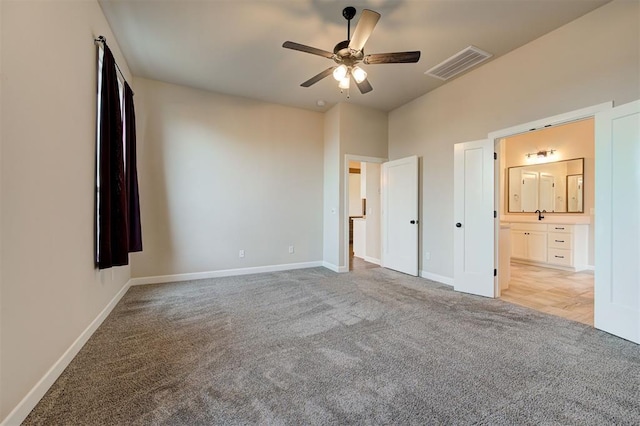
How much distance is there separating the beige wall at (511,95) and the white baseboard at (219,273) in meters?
2.27

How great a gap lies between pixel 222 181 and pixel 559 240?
21.0ft

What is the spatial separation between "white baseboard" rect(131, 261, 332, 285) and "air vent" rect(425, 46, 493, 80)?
3.73m

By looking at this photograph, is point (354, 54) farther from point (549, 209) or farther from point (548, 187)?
point (549, 209)

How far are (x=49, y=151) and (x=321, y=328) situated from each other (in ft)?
8.09

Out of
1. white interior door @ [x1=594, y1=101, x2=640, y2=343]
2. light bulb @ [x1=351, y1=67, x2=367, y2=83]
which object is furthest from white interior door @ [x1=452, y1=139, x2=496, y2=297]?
light bulb @ [x1=351, y1=67, x2=367, y2=83]

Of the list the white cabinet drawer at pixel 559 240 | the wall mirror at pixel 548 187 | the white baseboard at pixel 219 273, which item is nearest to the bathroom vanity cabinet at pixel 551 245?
the white cabinet drawer at pixel 559 240

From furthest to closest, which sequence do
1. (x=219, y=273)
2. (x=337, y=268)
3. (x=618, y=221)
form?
1. (x=337, y=268)
2. (x=219, y=273)
3. (x=618, y=221)

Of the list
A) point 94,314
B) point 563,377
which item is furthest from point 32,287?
point 563,377

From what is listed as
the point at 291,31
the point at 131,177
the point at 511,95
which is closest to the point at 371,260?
the point at 511,95

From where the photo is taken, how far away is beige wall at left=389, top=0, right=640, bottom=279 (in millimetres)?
2453

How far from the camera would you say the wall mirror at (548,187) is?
5098 mm

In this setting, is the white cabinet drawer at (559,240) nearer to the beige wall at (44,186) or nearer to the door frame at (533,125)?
the door frame at (533,125)

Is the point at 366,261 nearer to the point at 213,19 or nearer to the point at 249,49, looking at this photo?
the point at 249,49

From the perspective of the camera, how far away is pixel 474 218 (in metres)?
3.58
